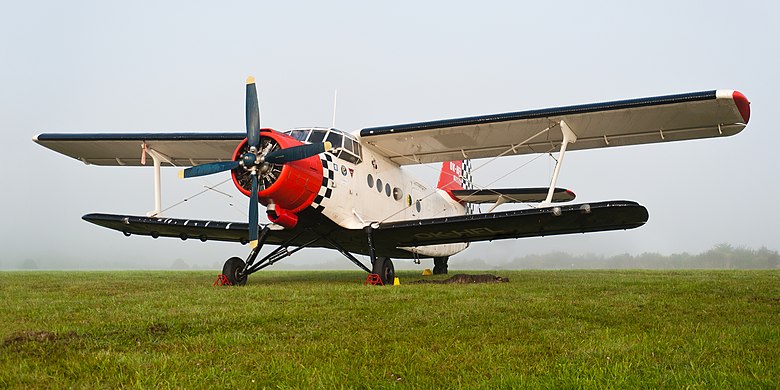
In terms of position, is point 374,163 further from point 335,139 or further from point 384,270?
point 384,270

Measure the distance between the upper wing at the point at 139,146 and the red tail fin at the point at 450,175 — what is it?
8.83 meters

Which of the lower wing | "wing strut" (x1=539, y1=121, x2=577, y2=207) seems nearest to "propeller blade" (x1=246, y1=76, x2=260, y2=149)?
the lower wing

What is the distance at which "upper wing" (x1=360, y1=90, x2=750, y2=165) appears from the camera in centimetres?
1062

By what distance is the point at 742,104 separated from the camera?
10.1 m

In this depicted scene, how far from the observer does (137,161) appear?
48.9 ft

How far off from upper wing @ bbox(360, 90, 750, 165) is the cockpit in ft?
2.43

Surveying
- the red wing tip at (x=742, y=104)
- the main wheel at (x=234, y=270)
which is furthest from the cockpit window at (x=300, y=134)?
the red wing tip at (x=742, y=104)

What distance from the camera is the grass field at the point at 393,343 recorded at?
2.90 m

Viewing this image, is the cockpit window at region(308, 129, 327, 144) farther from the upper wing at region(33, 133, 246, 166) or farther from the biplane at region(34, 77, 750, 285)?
the upper wing at region(33, 133, 246, 166)

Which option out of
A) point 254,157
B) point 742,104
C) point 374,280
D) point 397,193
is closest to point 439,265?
point 397,193

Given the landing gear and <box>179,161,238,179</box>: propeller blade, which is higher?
<box>179,161,238,179</box>: propeller blade

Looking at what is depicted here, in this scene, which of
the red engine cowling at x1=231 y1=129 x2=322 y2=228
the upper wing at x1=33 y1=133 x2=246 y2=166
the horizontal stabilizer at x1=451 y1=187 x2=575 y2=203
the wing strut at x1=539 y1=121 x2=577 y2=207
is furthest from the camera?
the horizontal stabilizer at x1=451 y1=187 x2=575 y2=203

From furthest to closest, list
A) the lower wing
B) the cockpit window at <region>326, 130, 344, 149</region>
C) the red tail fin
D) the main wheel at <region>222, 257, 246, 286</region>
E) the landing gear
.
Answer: the red tail fin, the landing gear, the cockpit window at <region>326, 130, 344, 149</region>, the main wheel at <region>222, 257, 246, 286</region>, the lower wing

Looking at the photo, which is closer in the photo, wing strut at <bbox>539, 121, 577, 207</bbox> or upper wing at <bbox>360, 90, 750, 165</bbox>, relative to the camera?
upper wing at <bbox>360, 90, 750, 165</bbox>
